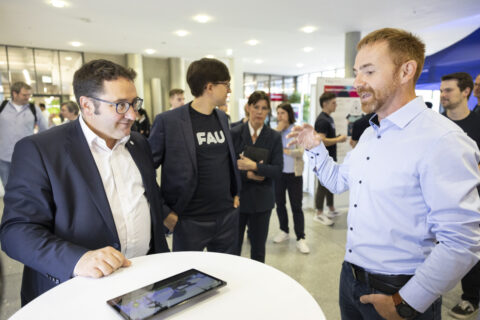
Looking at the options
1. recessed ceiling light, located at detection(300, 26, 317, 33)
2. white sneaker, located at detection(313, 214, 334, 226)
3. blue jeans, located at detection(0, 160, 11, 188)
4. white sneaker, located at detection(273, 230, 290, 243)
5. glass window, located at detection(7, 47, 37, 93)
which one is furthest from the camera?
glass window, located at detection(7, 47, 37, 93)

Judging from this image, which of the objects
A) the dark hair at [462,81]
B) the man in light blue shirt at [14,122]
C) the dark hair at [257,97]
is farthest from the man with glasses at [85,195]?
the man in light blue shirt at [14,122]

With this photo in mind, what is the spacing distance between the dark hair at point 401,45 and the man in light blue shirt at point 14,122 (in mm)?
4830

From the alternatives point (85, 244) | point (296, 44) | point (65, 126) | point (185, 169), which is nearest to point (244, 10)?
point (296, 44)

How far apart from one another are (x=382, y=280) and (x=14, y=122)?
5.17 meters

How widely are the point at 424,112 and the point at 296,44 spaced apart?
905 cm

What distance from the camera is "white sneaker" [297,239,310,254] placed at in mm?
3271

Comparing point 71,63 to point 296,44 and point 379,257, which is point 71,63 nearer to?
point 296,44

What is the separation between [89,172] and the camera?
1247 mm

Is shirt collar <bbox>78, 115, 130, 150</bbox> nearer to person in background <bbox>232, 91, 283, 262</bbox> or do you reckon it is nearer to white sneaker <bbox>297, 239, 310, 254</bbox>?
person in background <bbox>232, 91, 283, 262</bbox>

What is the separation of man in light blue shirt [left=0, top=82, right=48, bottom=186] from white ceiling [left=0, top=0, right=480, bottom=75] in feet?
6.57

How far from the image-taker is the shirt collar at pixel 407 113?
3.57 feet

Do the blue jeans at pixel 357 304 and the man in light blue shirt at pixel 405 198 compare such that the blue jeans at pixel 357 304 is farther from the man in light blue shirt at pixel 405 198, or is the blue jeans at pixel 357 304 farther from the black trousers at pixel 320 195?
the black trousers at pixel 320 195

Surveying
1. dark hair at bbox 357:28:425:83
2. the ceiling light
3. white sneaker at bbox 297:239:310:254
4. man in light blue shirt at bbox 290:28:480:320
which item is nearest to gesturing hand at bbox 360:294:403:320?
man in light blue shirt at bbox 290:28:480:320

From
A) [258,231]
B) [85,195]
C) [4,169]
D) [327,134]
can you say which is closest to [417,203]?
[85,195]
